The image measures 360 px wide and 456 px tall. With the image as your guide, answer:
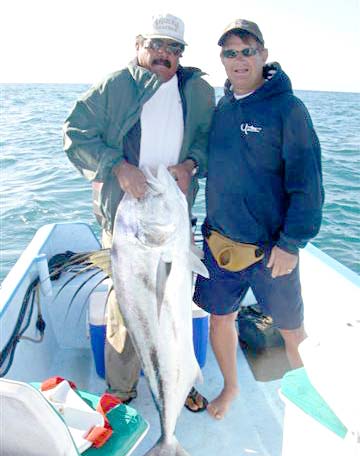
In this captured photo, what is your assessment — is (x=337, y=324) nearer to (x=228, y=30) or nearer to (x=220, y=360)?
(x=220, y=360)

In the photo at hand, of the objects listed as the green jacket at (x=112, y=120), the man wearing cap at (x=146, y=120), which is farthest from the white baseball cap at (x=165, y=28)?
the green jacket at (x=112, y=120)

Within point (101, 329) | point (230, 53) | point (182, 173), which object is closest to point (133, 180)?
point (182, 173)

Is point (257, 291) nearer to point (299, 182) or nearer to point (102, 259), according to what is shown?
point (299, 182)

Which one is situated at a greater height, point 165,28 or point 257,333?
point 165,28

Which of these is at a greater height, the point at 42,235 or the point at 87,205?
the point at 42,235

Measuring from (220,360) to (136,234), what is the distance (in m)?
1.29

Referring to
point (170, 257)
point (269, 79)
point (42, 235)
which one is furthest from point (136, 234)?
point (42, 235)

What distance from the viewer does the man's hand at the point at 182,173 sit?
8.30ft

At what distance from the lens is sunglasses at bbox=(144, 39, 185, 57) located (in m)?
2.53

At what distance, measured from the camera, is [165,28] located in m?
2.47

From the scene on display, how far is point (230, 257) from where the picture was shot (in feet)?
9.00

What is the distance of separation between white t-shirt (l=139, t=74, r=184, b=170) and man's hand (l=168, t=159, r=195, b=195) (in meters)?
0.12

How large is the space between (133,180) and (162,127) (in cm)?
51

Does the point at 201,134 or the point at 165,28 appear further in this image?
the point at 201,134
